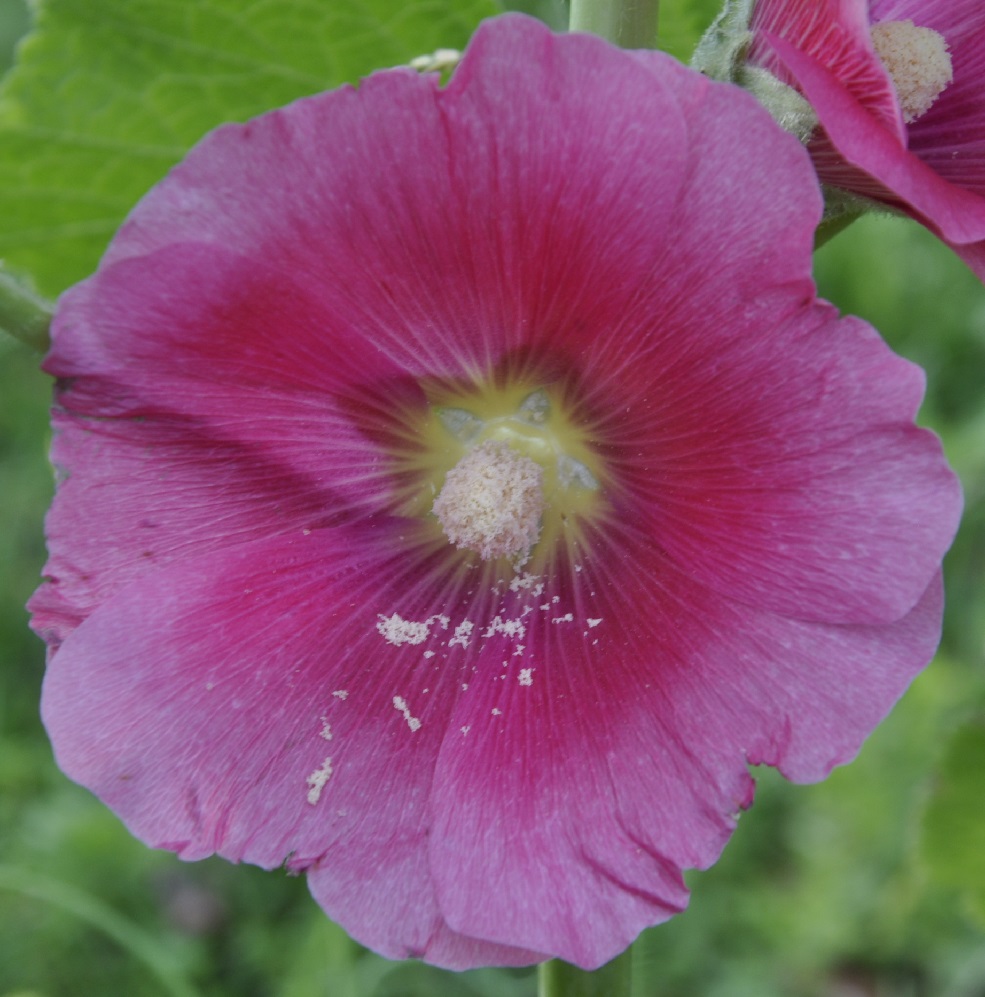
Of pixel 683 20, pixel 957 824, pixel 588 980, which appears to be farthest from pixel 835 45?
pixel 957 824

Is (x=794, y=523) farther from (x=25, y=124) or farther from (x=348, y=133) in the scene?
(x=25, y=124)

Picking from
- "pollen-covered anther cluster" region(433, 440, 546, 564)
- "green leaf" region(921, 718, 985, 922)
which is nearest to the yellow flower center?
"pollen-covered anther cluster" region(433, 440, 546, 564)

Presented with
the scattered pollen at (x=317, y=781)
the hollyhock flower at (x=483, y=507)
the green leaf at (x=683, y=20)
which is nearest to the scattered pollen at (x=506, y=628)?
the hollyhock flower at (x=483, y=507)

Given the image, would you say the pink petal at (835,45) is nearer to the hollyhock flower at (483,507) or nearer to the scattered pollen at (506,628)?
the hollyhock flower at (483,507)

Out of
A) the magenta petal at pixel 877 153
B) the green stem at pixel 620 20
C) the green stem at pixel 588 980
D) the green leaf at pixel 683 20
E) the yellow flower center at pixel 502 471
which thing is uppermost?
the magenta petal at pixel 877 153

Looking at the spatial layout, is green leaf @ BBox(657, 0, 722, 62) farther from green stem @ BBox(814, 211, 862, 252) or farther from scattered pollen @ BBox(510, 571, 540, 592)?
scattered pollen @ BBox(510, 571, 540, 592)

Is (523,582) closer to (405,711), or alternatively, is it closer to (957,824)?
(405,711)

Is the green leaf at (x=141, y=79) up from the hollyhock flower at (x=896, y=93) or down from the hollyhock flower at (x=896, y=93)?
down
